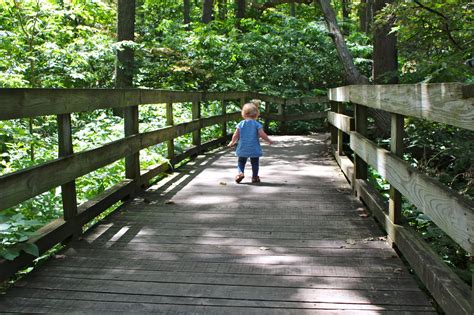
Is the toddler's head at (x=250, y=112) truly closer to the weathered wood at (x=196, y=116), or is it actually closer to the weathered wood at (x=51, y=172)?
the weathered wood at (x=196, y=116)

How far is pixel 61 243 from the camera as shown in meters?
4.23

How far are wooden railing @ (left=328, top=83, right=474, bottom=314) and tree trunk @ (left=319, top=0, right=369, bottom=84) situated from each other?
7660 mm

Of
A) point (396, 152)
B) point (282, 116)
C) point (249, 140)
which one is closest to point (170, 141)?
point (249, 140)

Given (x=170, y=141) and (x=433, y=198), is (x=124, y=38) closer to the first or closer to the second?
(x=170, y=141)

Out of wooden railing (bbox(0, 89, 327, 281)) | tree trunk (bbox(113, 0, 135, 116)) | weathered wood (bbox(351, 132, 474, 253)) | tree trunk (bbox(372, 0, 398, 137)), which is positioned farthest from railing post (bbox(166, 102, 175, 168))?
tree trunk (bbox(113, 0, 135, 116))

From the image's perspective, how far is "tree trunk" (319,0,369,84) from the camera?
12.6m

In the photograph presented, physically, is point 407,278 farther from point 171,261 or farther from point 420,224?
point 420,224

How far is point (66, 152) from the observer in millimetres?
4191

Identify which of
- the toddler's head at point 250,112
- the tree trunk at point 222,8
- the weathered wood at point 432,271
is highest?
the tree trunk at point 222,8

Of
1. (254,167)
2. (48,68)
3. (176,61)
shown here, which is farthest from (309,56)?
(254,167)

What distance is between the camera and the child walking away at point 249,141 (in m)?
7.25

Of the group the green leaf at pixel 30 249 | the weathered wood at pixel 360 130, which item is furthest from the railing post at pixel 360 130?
the green leaf at pixel 30 249

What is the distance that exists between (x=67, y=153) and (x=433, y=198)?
9.11ft

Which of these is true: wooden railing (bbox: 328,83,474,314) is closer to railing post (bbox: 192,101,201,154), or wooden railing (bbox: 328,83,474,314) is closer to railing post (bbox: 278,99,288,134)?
railing post (bbox: 192,101,201,154)
